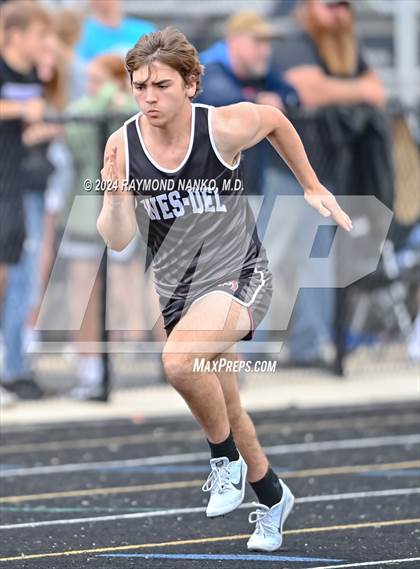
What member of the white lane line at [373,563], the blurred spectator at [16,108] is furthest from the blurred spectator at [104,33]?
the white lane line at [373,563]

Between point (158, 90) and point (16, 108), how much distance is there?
478 centimetres

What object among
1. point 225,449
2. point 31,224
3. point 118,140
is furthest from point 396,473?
point 31,224

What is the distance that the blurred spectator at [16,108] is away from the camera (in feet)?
35.8

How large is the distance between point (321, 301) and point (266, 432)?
225cm

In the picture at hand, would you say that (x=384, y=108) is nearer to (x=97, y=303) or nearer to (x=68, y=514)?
(x=97, y=303)

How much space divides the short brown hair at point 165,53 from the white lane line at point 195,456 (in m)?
3.30

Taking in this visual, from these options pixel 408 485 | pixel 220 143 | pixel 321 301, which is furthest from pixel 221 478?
pixel 321 301

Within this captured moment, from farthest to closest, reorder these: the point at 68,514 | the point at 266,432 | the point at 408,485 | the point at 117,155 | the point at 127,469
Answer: the point at 266,432 → the point at 127,469 → the point at 408,485 → the point at 68,514 → the point at 117,155

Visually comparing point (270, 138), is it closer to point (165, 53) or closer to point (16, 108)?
point (165, 53)

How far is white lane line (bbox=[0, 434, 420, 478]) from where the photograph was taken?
9.03 m

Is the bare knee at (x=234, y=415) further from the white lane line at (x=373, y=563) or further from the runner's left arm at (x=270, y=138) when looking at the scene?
the runner's left arm at (x=270, y=138)

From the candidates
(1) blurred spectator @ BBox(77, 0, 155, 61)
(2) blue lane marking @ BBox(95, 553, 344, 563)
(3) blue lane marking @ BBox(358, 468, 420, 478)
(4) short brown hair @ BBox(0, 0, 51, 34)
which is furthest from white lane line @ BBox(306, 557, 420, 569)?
(1) blurred spectator @ BBox(77, 0, 155, 61)

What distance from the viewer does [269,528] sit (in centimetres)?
672

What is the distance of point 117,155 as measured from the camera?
6441 millimetres
